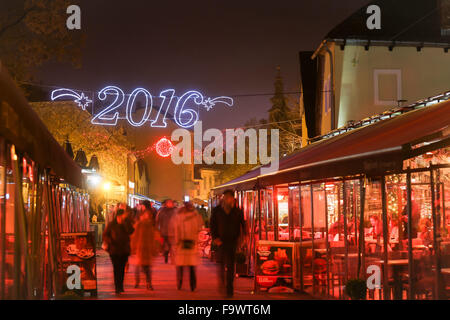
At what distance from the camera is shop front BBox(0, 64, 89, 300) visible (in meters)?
7.27

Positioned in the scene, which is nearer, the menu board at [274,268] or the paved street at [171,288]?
the paved street at [171,288]

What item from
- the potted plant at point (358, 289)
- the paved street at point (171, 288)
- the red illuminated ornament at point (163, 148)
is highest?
the red illuminated ornament at point (163, 148)

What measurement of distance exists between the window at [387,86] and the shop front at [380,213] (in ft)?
31.2

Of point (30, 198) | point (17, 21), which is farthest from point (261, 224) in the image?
point (17, 21)

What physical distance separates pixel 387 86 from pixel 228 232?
1651 centimetres

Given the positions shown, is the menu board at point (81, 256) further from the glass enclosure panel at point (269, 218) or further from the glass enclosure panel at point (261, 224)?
the glass enclosure panel at point (269, 218)

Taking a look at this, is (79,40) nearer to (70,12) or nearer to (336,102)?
(70,12)

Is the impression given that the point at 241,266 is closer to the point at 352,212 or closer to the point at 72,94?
the point at 352,212

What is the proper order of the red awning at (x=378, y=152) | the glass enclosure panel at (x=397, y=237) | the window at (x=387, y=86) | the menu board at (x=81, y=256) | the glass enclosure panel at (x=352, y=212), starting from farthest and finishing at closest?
the window at (x=387, y=86) → the glass enclosure panel at (x=352, y=212) → the menu board at (x=81, y=256) → the glass enclosure panel at (x=397, y=237) → the red awning at (x=378, y=152)

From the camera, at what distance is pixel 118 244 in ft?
47.7

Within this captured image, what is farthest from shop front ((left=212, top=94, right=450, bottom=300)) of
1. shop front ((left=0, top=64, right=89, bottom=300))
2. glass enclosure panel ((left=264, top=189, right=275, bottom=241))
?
shop front ((left=0, top=64, right=89, bottom=300))

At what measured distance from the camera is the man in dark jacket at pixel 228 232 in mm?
13070

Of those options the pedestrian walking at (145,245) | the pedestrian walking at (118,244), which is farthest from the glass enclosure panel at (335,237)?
the pedestrian walking at (118,244)
